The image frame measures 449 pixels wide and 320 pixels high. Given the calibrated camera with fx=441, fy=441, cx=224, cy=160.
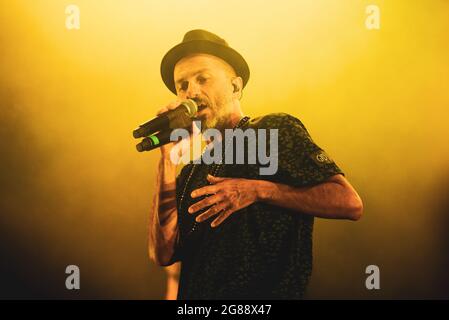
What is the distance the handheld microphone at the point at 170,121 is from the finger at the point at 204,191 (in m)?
0.30

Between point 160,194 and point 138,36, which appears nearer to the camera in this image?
point 160,194

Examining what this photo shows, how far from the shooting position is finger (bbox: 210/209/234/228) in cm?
191

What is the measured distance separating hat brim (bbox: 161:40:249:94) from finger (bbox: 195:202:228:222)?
1.96ft

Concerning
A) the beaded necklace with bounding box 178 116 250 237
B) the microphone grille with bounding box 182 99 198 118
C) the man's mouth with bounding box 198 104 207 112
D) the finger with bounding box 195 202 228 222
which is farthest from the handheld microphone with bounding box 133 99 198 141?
the finger with bounding box 195 202 228 222

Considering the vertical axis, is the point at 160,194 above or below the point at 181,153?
below

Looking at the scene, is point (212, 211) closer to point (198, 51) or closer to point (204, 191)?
point (204, 191)

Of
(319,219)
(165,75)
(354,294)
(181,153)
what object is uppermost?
(165,75)

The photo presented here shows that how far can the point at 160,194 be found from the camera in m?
2.00

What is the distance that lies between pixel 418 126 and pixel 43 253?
1886mm

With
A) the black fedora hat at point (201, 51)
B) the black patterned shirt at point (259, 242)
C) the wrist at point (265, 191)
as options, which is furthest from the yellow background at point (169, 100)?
the wrist at point (265, 191)

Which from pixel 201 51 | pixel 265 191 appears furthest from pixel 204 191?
pixel 201 51

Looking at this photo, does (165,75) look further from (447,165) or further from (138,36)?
(447,165)

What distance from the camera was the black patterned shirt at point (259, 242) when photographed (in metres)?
1.84

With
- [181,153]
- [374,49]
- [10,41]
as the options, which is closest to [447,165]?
[374,49]
